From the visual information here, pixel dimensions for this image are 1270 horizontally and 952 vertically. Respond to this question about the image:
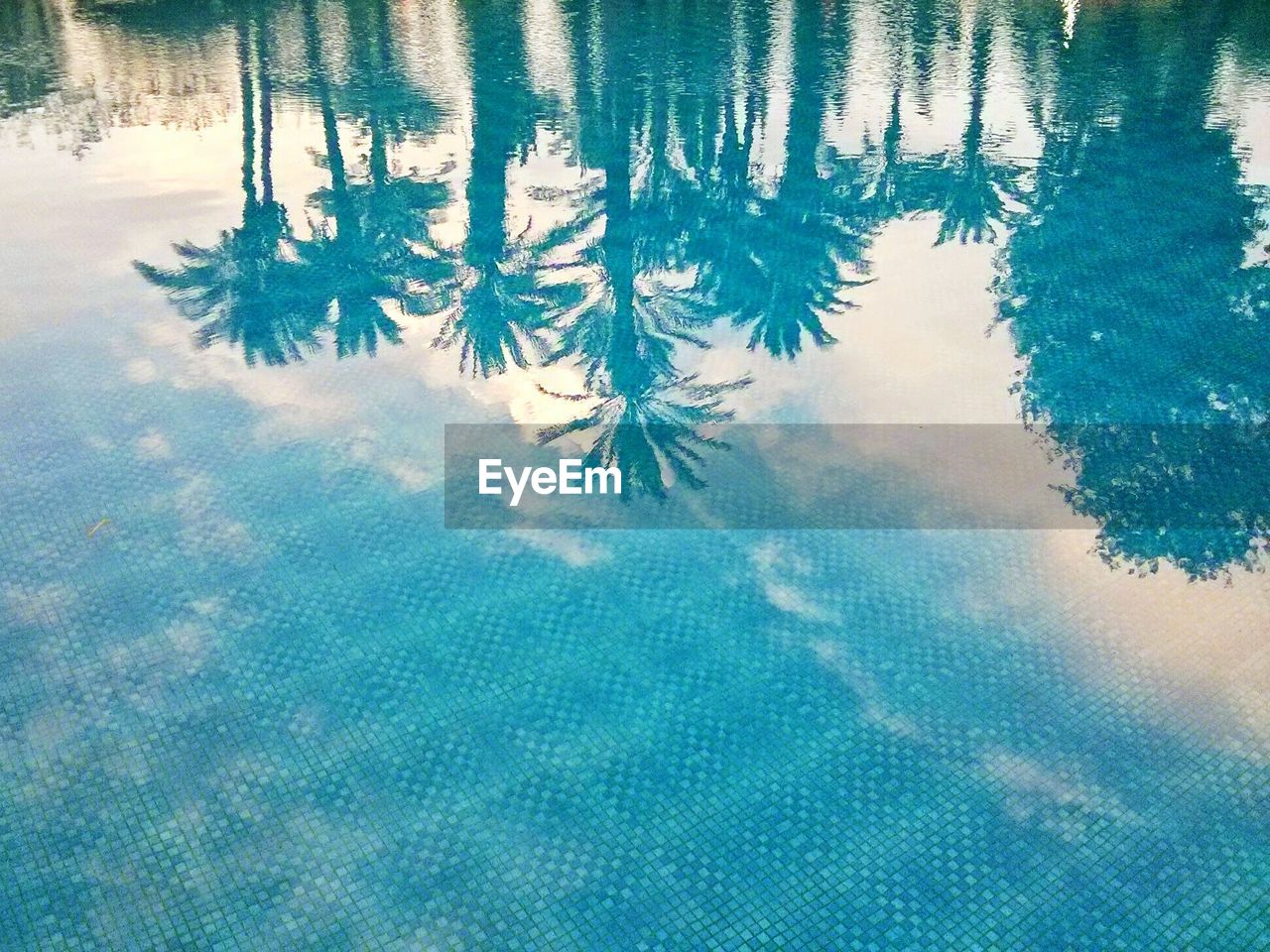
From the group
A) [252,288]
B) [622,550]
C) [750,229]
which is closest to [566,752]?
[622,550]

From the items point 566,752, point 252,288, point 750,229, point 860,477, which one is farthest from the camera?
point 750,229

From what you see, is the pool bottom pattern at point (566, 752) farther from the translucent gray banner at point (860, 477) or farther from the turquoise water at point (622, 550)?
the translucent gray banner at point (860, 477)

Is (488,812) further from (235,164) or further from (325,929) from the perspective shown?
(235,164)

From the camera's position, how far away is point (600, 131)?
16.5 metres

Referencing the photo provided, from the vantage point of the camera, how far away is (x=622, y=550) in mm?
8352

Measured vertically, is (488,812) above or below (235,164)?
below

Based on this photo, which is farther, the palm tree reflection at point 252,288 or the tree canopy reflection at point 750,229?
the palm tree reflection at point 252,288

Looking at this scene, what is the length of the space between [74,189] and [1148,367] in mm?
12987

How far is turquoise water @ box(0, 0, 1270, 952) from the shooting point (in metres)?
6.00

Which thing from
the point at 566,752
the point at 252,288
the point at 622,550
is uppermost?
the point at 252,288

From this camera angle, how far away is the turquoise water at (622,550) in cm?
600

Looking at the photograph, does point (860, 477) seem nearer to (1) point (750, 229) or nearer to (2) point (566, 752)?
(2) point (566, 752)

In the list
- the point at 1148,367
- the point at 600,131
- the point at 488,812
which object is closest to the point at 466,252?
the point at 600,131

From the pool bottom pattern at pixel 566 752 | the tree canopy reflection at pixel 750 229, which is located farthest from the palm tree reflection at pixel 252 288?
the pool bottom pattern at pixel 566 752
